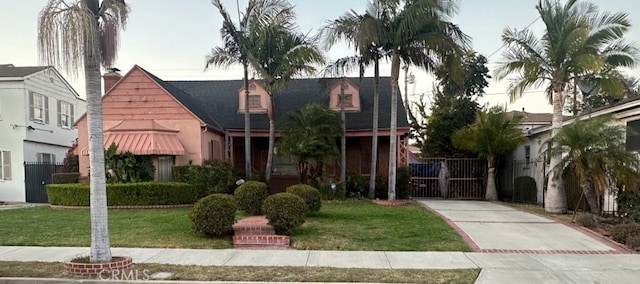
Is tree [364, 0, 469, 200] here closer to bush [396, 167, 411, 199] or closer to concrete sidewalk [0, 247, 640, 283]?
bush [396, 167, 411, 199]

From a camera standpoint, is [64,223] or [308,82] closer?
[64,223]

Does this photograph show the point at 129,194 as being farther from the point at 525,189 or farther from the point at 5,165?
the point at 525,189

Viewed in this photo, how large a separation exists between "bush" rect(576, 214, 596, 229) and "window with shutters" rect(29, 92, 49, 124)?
22770mm

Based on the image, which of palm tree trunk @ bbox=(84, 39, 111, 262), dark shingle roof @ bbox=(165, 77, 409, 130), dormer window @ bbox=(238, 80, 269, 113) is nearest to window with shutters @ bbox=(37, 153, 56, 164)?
dark shingle roof @ bbox=(165, 77, 409, 130)

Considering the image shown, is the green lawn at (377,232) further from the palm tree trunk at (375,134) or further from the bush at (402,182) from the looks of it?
the bush at (402,182)

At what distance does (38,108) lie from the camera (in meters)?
20.8

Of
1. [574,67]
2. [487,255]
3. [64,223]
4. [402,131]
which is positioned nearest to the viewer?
[487,255]

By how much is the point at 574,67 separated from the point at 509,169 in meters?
8.62

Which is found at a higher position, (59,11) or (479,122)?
(59,11)

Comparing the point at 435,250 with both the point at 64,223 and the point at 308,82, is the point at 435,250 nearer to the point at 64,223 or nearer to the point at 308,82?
the point at 64,223

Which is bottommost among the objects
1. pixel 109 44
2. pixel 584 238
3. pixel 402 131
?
pixel 584 238

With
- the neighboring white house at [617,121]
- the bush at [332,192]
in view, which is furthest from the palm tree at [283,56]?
the neighboring white house at [617,121]

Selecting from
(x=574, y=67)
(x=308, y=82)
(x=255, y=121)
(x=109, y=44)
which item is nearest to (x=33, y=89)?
(x=255, y=121)

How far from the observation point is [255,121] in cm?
2081
